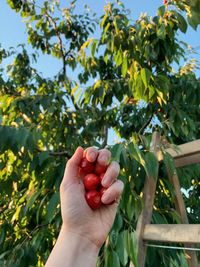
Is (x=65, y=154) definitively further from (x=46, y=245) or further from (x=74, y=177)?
(x=74, y=177)

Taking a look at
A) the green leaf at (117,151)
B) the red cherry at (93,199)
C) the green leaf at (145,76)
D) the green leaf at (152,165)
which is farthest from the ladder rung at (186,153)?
the red cherry at (93,199)

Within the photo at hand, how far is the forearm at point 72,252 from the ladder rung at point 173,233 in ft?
2.07

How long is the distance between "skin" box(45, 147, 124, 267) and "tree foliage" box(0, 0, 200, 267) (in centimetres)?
44

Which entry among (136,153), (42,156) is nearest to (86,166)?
(136,153)

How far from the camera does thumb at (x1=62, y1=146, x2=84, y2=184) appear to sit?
964 mm

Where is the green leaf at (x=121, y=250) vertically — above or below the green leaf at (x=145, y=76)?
below

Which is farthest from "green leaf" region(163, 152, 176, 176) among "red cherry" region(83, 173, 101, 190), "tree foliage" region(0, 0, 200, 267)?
"red cherry" region(83, 173, 101, 190)

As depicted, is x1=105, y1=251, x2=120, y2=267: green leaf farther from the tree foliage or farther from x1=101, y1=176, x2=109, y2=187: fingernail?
x1=101, y1=176, x2=109, y2=187: fingernail

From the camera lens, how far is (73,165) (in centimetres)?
99

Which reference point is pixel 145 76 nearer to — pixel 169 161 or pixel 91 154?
pixel 169 161

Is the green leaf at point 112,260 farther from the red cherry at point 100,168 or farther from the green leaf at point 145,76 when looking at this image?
the green leaf at point 145,76

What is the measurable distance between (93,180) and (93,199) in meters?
0.07

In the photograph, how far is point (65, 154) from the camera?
2104 mm

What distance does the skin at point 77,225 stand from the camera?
3.13ft
